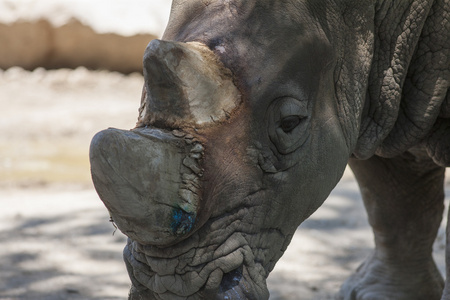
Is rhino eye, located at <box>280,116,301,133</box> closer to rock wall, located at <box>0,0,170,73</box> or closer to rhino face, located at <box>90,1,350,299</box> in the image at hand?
rhino face, located at <box>90,1,350,299</box>

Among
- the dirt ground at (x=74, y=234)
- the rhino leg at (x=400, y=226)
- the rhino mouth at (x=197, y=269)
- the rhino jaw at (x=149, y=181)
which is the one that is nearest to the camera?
the rhino jaw at (x=149, y=181)

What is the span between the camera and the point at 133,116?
36.9 ft

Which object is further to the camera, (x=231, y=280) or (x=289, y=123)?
(x=289, y=123)

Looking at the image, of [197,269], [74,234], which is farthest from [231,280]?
[74,234]

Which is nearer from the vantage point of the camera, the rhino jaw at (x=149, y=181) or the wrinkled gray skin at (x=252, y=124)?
the rhino jaw at (x=149, y=181)

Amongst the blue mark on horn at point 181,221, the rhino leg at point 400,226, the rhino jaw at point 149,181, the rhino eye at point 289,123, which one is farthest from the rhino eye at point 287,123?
the rhino leg at point 400,226

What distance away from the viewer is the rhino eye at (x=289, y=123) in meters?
3.02

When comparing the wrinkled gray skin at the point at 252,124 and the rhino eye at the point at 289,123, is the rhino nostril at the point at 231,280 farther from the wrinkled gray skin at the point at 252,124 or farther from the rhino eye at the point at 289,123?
the rhino eye at the point at 289,123

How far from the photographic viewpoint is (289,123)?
9.99 feet

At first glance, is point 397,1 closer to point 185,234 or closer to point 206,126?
point 206,126

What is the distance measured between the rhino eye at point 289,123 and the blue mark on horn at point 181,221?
536 mm

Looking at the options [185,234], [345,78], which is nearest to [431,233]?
[345,78]

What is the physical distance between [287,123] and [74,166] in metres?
6.55

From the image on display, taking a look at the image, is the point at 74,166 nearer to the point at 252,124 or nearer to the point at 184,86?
the point at 252,124
